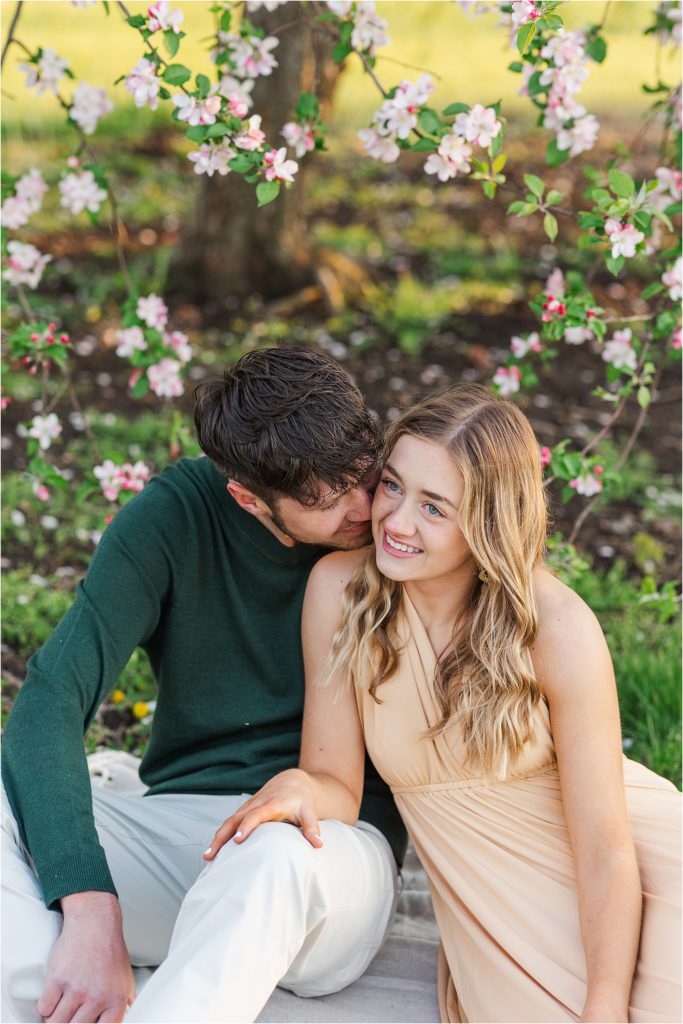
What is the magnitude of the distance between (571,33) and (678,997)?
2.30 m

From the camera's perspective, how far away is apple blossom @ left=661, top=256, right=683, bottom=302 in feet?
9.37

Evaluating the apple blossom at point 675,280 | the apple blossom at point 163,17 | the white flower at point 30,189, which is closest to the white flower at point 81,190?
the white flower at point 30,189

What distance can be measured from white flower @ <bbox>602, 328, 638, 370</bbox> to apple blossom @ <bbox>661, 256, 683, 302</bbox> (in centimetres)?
16

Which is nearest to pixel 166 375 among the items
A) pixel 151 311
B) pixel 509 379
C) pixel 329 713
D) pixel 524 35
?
pixel 151 311

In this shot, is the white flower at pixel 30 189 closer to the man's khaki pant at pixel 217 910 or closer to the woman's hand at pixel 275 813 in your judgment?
the man's khaki pant at pixel 217 910

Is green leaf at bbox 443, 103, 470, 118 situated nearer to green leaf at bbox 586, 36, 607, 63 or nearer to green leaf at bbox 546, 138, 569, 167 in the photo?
green leaf at bbox 546, 138, 569, 167

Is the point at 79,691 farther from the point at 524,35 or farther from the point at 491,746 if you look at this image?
the point at 524,35

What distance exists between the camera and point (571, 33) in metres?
2.90

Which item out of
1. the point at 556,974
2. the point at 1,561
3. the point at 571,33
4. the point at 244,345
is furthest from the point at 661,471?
the point at 556,974

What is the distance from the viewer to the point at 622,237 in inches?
107

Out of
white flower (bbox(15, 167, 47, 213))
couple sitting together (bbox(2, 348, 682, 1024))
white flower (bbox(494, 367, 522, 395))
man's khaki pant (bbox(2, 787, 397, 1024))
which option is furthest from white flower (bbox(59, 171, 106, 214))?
man's khaki pant (bbox(2, 787, 397, 1024))

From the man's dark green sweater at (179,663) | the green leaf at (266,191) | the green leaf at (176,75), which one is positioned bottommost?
the man's dark green sweater at (179,663)

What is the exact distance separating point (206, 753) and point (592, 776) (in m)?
0.92

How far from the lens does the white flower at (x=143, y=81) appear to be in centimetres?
265
